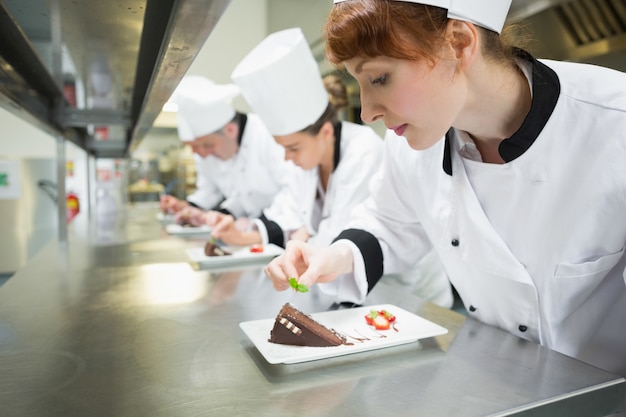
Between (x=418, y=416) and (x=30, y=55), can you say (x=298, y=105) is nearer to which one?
(x=30, y=55)

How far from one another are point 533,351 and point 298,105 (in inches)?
48.6

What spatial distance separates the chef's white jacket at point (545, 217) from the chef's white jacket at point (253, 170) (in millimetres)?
1522

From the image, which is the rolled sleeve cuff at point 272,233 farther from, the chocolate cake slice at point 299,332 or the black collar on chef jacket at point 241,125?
the chocolate cake slice at point 299,332

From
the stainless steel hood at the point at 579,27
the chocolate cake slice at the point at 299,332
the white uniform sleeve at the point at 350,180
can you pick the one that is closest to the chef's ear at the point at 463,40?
the chocolate cake slice at the point at 299,332

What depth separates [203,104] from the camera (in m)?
2.46

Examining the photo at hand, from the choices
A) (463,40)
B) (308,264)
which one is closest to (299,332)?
(308,264)

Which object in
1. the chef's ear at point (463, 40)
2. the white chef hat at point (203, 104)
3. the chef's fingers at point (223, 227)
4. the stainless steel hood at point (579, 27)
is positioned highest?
the stainless steel hood at point (579, 27)

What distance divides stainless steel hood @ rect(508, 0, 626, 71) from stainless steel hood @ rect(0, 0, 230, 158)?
1.36m

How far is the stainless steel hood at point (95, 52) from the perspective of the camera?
65 centimetres

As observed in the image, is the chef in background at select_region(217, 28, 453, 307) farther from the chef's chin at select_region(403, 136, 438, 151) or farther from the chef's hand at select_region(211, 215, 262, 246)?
the chef's chin at select_region(403, 136, 438, 151)

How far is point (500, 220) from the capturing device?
0.88 m

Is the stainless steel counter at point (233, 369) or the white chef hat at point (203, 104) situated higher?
the white chef hat at point (203, 104)

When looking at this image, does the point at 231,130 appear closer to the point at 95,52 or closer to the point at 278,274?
the point at 95,52

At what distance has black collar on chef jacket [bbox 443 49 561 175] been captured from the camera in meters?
0.80
